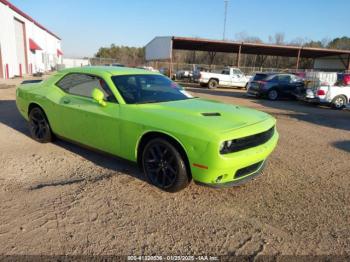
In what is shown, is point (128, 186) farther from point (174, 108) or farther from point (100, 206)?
point (174, 108)

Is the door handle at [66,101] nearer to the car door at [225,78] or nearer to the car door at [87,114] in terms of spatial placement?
the car door at [87,114]

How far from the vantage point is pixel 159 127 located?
378 cm

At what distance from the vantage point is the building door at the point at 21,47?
29.5 meters

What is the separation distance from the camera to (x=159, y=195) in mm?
3914

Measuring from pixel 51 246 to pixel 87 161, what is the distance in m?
2.27

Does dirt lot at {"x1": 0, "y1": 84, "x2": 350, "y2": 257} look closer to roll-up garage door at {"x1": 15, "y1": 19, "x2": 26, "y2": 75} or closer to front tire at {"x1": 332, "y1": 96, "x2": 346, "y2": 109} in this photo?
front tire at {"x1": 332, "y1": 96, "x2": 346, "y2": 109}

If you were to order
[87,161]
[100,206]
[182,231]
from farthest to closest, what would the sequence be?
[87,161] → [100,206] → [182,231]

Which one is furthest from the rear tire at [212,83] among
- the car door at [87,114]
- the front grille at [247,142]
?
the front grille at [247,142]

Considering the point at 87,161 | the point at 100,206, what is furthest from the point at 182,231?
the point at 87,161

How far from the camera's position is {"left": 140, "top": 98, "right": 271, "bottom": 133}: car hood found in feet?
11.9

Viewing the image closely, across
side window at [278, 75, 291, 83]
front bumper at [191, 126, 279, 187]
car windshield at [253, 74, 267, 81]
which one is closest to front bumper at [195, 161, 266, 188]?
front bumper at [191, 126, 279, 187]

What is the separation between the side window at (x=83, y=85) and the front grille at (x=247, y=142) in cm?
183

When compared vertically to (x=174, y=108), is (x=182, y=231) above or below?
below

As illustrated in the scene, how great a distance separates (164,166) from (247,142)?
41.9 inches
